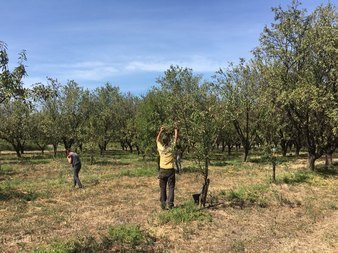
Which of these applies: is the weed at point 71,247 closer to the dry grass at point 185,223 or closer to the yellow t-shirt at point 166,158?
the dry grass at point 185,223

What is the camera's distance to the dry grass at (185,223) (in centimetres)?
885

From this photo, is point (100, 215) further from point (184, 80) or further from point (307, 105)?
point (184, 80)

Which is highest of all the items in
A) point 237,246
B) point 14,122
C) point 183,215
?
point 14,122

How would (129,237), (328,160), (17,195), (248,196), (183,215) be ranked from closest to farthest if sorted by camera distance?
(129,237), (183,215), (248,196), (17,195), (328,160)

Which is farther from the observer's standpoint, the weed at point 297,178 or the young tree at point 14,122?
the young tree at point 14,122

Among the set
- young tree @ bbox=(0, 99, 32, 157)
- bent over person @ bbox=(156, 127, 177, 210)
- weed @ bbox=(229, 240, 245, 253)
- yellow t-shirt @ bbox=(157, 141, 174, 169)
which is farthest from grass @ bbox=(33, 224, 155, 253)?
young tree @ bbox=(0, 99, 32, 157)

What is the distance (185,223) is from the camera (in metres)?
10.2

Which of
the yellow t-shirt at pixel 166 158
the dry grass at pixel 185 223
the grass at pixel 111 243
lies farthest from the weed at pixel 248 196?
the grass at pixel 111 243

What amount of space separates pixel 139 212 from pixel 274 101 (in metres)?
13.4

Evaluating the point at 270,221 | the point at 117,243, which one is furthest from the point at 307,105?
the point at 117,243

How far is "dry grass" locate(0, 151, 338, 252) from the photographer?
8852mm

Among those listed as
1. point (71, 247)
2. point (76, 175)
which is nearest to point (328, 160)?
point (76, 175)

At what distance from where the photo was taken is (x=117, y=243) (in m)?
8.45

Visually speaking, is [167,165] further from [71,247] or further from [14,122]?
[14,122]
